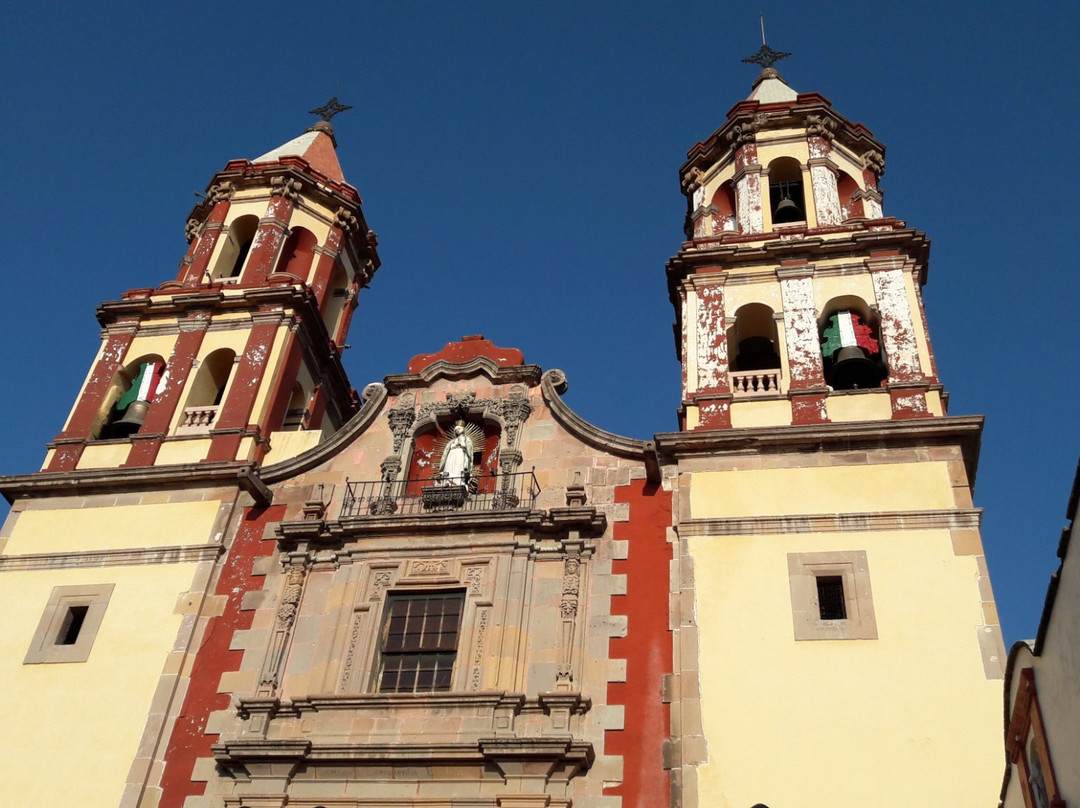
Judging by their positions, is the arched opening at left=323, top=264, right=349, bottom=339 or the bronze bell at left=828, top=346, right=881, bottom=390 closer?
the bronze bell at left=828, top=346, right=881, bottom=390

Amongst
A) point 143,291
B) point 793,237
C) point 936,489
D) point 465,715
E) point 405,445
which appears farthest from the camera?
point 143,291

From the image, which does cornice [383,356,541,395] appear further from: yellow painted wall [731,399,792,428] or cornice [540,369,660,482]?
yellow painted wall [731,399,792,428]

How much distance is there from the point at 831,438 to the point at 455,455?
573 cm

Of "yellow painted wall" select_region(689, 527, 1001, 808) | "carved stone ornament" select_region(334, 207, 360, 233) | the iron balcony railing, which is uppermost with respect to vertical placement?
"carved stone ornament" select_region(334, 207, 360, 233)

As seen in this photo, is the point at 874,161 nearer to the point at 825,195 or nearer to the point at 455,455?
the point at 825,195

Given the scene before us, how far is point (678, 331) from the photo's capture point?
2198 centimetres

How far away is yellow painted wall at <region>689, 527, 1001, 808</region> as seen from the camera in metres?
Result: 13.3

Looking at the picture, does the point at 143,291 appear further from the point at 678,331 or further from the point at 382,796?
the point at 382,796

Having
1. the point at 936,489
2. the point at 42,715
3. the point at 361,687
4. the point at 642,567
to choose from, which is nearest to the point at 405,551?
the point at 361,687

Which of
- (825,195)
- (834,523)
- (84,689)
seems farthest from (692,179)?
(84,689)

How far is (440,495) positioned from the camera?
17.6 m

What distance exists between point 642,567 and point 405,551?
341 centimetres

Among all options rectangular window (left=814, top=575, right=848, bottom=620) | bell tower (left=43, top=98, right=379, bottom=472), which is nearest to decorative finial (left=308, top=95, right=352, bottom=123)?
bell tower (left=43, top=98, right=379, bottom=472)

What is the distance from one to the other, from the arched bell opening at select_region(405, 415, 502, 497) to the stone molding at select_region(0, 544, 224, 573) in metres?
3.26
